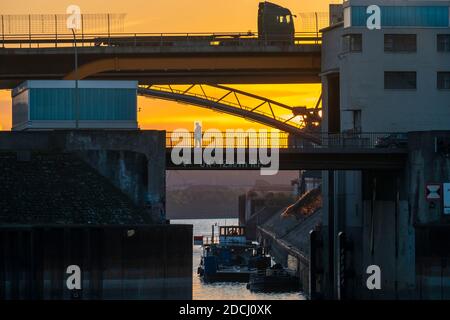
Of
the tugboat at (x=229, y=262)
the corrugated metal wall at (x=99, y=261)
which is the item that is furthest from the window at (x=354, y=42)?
the tugboat at (x=229, y=262)

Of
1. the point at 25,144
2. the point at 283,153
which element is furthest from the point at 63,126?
the point at 283,153

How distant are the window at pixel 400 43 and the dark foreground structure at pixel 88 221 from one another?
70.7ft

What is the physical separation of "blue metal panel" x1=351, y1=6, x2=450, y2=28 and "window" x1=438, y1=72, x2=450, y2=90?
3.23 m

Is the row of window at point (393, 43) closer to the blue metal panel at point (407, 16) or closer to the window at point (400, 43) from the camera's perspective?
the window at point (400, 43)

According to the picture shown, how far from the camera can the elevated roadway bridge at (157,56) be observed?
13988cm

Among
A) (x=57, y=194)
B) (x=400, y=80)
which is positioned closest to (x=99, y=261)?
(x=57, y=194)

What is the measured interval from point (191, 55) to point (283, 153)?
2170cm

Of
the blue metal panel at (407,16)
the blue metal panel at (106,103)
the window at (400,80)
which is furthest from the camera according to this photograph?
the blue metal panel at (407,16)

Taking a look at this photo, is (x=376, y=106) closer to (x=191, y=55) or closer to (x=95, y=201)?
(x=191, y=55)

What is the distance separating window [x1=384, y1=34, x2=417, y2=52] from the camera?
132250mm

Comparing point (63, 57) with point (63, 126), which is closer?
point (63, 126)

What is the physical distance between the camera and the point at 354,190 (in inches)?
5202

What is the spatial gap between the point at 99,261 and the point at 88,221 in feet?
16.0

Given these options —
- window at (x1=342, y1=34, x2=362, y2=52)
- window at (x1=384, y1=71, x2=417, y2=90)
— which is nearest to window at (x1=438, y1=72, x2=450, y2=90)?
window at (x1=384, y1=71, x2=417, y2=90)
